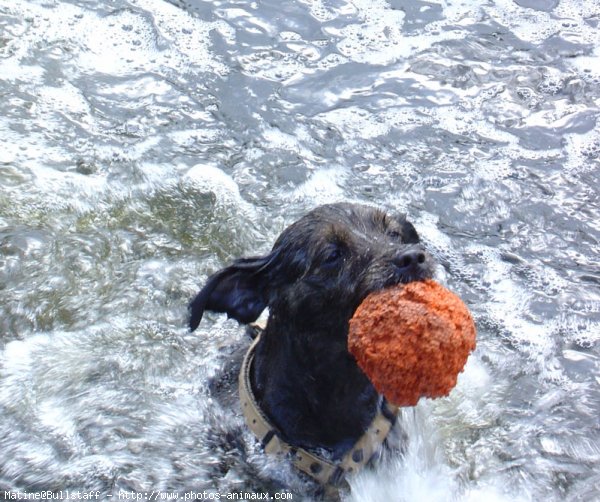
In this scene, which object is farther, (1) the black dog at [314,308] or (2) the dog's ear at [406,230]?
(2) the dog's ear at [406,230]

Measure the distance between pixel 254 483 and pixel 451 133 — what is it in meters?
4.55

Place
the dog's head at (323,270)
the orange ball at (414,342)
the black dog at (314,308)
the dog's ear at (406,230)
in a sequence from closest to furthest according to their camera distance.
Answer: the orange ball at (414,342) → the dog's head at (323,270) → the black dog at (314,308) → the dog's ear at (406,230)

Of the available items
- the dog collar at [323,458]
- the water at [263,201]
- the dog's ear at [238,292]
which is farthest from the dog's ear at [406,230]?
the water at [263,201]

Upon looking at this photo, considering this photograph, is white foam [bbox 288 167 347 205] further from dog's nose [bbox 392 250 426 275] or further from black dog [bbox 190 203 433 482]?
dog's nose [bbox 392 250 426 275]

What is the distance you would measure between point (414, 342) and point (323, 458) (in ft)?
4.58

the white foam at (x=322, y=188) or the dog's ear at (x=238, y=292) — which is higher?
the dog's ear at (x=238, y=292)

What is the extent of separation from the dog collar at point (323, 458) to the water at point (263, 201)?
196 mm

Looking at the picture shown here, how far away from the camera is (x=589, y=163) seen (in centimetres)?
809

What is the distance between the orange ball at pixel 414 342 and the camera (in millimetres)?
3896

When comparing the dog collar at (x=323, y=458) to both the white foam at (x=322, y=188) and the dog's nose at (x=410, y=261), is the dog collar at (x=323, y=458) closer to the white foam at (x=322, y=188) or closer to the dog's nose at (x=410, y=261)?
the dog's nose at (x=410, y=261)

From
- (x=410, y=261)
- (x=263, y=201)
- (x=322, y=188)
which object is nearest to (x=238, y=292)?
(x=410, y=261)

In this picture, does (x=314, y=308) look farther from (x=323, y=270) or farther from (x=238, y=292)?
(x=238, y=292)

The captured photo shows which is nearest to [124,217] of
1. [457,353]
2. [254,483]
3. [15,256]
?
[15,256]

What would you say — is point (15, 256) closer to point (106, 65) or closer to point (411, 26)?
point (106, 65)
